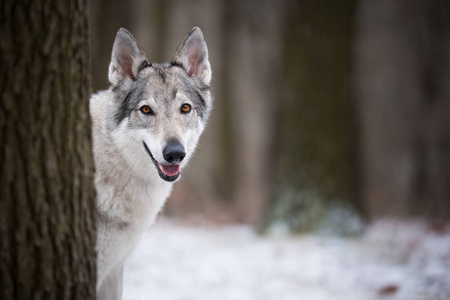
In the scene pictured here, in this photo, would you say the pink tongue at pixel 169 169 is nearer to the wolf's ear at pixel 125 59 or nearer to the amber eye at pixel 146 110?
the amber eye at pixel 146 110

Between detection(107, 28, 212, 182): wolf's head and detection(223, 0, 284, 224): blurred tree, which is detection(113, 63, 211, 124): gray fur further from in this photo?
detection(223, 0, 284, 224): blurred tree

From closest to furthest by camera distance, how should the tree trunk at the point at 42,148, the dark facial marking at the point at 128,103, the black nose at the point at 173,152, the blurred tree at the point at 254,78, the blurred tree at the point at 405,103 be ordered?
the tree trunk at the point at 42,148 → the black nose at the point at 173,152 → the dark facial marking at the point at 128,103 → the blurred tree at the point at 405,103 → the blurred tree at the point at 254,78

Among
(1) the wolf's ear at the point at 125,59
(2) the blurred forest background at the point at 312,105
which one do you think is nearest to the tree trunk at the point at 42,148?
(1) the wolf's ear at the point at 125,59

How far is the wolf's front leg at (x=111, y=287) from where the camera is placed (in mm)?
3207

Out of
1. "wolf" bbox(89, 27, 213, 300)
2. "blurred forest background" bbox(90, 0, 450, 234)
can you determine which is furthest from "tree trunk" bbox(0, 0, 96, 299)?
"blurred forest background" bbox(90, 0, 450, 234)

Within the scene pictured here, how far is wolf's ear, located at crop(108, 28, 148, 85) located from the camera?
3.34m

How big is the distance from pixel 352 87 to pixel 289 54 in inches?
46.1

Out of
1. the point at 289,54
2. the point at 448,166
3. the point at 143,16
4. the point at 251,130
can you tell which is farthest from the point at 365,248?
the point at 251,130

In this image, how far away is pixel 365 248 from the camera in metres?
5.48

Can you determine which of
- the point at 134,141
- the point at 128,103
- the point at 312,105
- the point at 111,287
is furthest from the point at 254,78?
the point at 111,287

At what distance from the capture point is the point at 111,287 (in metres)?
3.21

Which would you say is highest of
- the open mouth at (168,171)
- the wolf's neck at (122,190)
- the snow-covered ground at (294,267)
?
the open mouth at (168,171)

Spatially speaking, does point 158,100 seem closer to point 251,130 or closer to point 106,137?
point 106,137

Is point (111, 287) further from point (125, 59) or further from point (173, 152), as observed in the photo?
point (125, 59)
